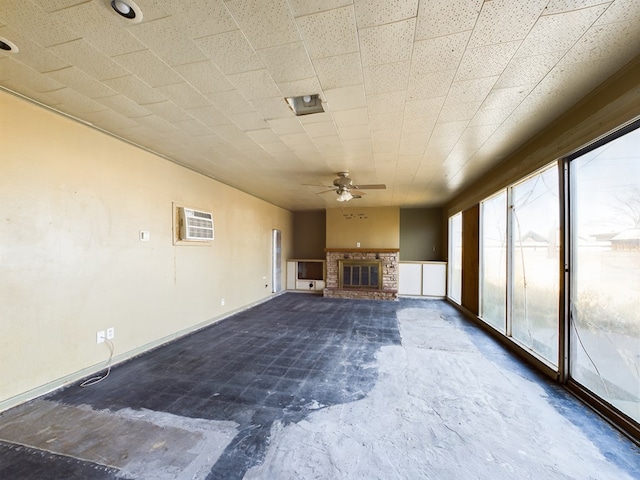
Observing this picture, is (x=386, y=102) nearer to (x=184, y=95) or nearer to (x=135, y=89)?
(x=184, y=95)

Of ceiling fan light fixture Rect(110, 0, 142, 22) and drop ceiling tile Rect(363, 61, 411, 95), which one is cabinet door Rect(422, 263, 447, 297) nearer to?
drop ceiling tile Rect(363, 61, 411, 95)

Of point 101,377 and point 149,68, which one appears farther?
point 101,377

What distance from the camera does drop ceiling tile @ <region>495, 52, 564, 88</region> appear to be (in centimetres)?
166

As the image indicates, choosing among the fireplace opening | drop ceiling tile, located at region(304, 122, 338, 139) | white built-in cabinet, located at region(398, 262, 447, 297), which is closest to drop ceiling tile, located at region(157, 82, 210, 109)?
drop ceiling tile, located at region(304, 122, 338, 139)

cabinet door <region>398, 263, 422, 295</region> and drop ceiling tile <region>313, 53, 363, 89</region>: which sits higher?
drop ceiling tile <region>313, 53, 363, 89</region>

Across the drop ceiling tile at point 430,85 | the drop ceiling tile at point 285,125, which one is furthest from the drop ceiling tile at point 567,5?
the drop ceiling tile at point 285,125

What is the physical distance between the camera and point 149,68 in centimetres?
177

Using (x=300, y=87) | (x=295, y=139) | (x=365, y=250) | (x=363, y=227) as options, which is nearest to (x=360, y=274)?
(x=365, y=250)

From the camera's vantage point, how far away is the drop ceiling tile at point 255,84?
72.4 inches

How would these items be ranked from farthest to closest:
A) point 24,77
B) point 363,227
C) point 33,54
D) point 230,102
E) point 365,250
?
point 363,227, point 365,250, point 230,102, point 24,77, point 33,54

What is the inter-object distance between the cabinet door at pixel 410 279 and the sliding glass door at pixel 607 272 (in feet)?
15.4

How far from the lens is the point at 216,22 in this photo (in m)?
1.41

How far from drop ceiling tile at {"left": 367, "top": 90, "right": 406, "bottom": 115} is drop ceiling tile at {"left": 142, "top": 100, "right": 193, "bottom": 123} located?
5.58 feet

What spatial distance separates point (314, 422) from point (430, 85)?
106 inches
